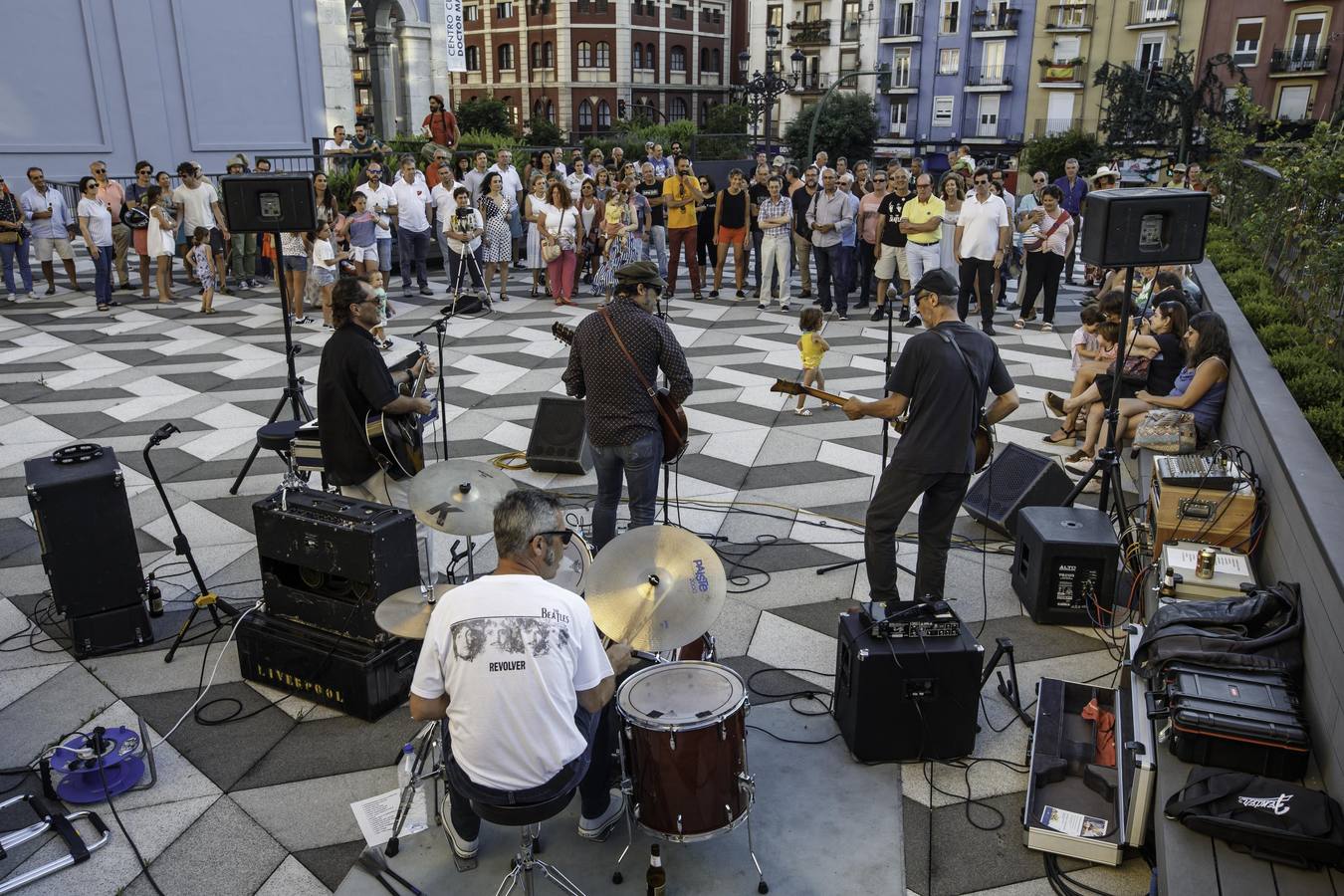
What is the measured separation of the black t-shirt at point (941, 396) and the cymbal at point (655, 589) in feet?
5.39

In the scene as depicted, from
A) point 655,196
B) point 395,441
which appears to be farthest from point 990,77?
point 395,441

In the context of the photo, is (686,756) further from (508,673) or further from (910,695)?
(910,695)

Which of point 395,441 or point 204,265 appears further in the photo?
point 204,265

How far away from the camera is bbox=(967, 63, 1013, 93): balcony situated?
147ft

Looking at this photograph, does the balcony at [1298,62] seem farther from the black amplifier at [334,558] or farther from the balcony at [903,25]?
the black amplifier at [334,558]

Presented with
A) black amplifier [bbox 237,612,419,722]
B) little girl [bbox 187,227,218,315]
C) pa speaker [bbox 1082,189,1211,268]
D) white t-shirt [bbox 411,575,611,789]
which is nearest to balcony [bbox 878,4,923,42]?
little girl [bbox 187,227,218,315]

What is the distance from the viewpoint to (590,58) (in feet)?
200

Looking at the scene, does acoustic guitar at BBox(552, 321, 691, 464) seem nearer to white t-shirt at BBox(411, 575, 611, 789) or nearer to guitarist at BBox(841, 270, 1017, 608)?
guitarist at BBox(841, 270, 1017, 608)

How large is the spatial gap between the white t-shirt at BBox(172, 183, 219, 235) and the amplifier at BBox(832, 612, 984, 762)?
12.6m

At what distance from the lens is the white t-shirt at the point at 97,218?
12.9 metres

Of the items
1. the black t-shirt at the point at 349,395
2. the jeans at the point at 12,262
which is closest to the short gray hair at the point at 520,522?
the black t-shirt at the point at 349,395

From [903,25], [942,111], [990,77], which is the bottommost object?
[942,111]

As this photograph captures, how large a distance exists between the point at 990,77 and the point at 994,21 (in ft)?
7.54

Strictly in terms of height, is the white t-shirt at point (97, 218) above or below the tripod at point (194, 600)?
above
